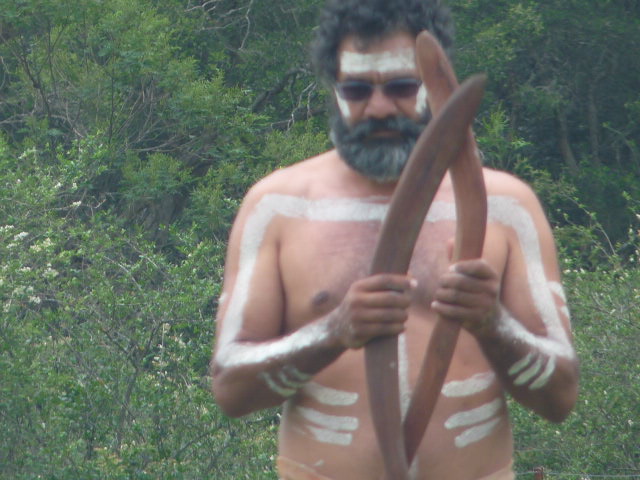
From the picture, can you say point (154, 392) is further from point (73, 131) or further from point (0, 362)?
point (73, 131)

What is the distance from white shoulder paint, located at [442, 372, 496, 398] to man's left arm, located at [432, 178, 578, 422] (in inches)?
3.6

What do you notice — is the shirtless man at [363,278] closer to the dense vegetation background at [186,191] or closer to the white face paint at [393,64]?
the white face paint at [393,64]

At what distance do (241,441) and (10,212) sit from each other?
2398 millimetres

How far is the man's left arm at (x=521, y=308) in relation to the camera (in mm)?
2229

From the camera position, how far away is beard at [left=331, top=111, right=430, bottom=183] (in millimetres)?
2660

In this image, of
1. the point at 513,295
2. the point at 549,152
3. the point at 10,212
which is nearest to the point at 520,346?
the point at 513,295

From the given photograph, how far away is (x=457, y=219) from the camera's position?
7.32ft

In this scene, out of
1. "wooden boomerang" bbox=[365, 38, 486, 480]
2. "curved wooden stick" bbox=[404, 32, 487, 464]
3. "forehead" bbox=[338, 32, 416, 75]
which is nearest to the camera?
"wooden boomerang" bbox=[365, 38, 486, 480]

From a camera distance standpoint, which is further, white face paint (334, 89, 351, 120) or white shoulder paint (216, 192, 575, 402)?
white face paint (334, 89, 351, 120)

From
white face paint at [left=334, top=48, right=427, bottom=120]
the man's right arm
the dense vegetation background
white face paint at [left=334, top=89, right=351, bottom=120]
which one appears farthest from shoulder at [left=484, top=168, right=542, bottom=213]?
the dense vegetation background

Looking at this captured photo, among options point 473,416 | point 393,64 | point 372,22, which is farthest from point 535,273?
point 372,22

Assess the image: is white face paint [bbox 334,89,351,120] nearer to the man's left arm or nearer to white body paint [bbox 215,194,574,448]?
white body paint [bbox 215,194,574,448]

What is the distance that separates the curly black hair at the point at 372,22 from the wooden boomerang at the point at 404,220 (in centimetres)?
56

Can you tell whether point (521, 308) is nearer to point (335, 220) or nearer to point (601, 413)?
point (335, 220)
